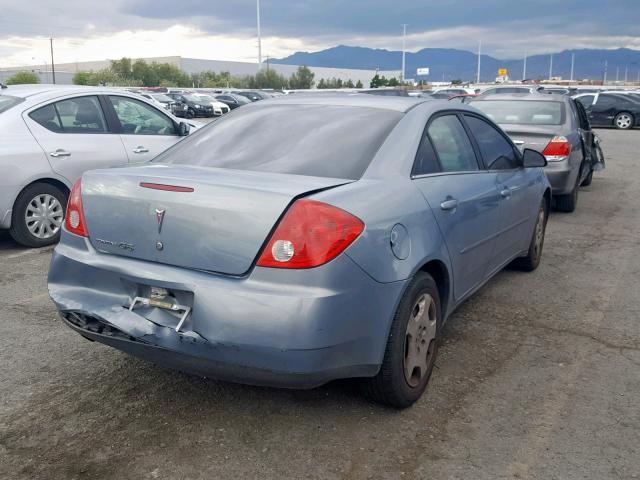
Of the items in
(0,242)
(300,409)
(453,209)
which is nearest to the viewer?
(300,409)

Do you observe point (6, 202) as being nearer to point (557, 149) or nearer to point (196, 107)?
point (557, 149)

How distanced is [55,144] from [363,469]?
5350mm

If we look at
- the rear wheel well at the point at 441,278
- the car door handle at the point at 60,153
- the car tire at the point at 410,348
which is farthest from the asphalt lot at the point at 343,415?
the car door handle at the point at 60,153

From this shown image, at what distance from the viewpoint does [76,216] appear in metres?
3.36

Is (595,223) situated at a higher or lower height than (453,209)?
lower

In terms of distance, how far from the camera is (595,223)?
28.0 feet

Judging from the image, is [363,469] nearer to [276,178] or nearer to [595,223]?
[276,178]

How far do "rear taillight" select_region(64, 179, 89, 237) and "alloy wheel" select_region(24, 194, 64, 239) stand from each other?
11.9 ft

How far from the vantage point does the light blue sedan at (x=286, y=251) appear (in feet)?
9.06

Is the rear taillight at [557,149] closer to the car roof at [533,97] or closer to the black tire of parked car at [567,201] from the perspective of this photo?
the black tire of parked car at [567,201]

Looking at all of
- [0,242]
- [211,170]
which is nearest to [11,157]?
[0,242]

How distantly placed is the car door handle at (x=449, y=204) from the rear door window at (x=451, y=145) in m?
0.22

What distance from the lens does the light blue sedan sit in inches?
109

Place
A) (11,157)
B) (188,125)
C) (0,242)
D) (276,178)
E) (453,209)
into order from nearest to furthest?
(276,178), (453,209), (11,157), (0,242), (188,125)
